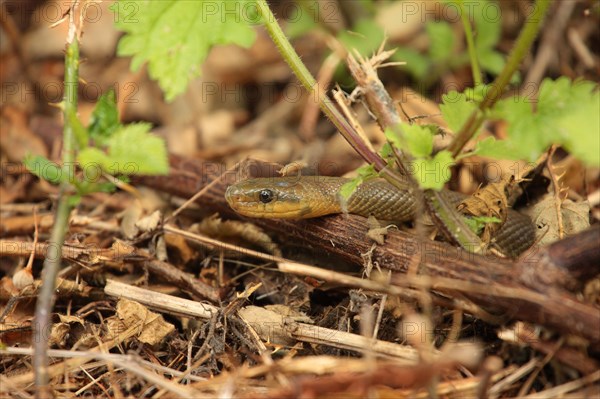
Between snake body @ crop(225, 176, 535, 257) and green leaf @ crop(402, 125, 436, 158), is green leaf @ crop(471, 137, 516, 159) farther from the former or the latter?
snake body @ crop(225, 176, 535, 257)

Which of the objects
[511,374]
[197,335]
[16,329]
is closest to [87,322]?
[16,329]

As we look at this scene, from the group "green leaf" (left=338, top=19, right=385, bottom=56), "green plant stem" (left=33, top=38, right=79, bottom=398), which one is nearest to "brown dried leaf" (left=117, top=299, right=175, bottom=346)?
"green plant stem" (left=33, top=38, right=79, bottom=398)

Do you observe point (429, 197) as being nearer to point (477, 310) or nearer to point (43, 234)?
point (477, 310)

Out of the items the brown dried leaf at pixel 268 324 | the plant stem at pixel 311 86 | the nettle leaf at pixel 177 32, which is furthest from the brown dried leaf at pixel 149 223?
the plant stem at pixel 311 86

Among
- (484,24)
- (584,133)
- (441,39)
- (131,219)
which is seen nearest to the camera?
(584,133)

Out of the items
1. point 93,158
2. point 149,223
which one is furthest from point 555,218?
point 93,158

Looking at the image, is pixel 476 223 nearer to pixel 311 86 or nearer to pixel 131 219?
pixel 311 86
